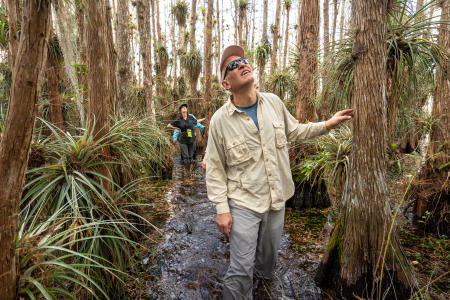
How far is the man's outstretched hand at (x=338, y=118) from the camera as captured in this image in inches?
84.3

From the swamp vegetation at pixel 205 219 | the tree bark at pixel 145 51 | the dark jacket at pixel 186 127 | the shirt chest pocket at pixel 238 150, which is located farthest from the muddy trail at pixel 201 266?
the tree bark at pixel 145 51

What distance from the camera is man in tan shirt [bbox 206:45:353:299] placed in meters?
2.03

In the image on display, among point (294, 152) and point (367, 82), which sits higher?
point (367, 82)

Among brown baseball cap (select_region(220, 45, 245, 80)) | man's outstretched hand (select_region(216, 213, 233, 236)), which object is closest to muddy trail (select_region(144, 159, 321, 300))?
man's outstretched hand (select_region(216, 213, 233, 236))

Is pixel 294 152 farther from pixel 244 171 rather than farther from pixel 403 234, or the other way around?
pixel 244 171

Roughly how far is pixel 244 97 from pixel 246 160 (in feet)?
1.84

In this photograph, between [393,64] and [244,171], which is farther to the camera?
[393,64]

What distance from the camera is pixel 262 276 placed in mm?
2576

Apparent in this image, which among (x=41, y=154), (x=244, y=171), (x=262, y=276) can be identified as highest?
(x=41, y=154)

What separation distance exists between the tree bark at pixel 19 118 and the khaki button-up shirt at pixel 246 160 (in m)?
1.31

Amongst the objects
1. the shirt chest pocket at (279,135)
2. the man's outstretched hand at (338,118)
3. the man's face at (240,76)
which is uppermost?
the man's face at (240,76)

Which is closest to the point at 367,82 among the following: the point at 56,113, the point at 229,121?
the point at 229,121

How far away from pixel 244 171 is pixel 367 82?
1267 millimetres

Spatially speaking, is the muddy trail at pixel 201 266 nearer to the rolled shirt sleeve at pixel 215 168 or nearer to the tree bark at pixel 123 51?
the rolled shirt sleeve at pixel 215 168
